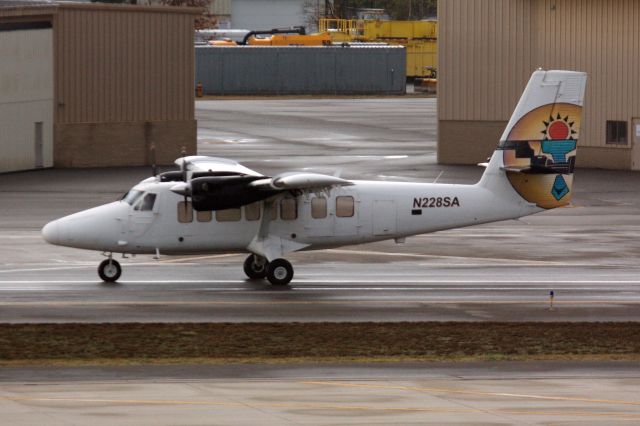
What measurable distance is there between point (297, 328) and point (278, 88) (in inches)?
2965

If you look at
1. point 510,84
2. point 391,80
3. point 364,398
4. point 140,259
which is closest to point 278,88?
point 391,80

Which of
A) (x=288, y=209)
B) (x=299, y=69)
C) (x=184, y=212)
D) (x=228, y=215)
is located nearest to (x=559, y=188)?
(x=288, y=209)

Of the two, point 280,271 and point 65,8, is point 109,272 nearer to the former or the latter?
point 280,271

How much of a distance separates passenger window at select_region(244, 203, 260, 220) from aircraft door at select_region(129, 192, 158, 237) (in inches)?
81.0

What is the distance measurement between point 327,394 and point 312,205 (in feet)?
38.4

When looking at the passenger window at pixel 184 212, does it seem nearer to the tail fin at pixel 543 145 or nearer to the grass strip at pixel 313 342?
the grass strip at pixel 313 342

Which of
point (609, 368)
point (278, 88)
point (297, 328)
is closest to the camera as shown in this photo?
point (609, 368)

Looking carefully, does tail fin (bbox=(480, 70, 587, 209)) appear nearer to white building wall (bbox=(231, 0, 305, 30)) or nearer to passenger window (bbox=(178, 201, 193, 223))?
passenger window (bbox=(178, 201, 193, 223))

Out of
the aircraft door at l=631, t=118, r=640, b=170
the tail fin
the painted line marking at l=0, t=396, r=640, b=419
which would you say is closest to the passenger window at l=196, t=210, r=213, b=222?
the tail fin

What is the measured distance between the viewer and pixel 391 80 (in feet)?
331

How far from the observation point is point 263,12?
142625 millimetres

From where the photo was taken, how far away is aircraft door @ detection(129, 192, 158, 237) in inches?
1203

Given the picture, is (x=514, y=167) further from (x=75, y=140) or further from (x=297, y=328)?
(x=75, y=140)

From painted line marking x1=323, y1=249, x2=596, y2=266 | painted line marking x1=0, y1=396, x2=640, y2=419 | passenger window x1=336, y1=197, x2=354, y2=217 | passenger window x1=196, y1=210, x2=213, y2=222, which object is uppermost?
passenger window x1=336, y1=197, x2=354, y2=217
